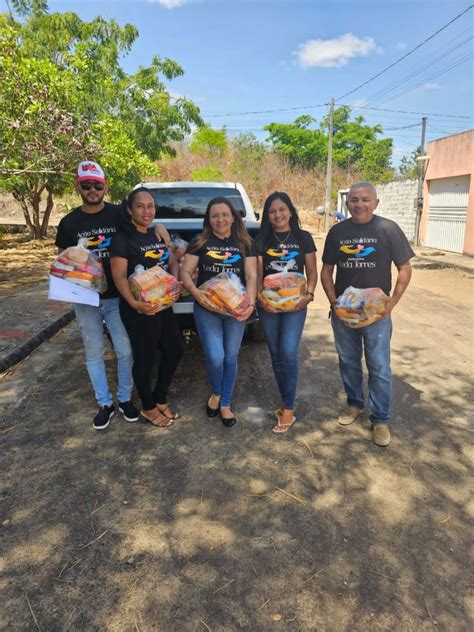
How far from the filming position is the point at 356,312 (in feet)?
9.80

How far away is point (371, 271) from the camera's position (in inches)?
119

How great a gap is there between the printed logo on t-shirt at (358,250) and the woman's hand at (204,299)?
3.29 ft

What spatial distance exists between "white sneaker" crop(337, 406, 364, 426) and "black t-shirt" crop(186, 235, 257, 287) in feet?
4.60

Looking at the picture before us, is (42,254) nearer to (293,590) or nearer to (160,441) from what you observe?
(160,441)

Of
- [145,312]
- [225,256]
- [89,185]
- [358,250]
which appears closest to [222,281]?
[225,256]

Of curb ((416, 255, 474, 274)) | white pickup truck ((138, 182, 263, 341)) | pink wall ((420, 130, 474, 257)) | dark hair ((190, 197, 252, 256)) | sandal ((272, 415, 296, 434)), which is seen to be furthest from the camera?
pink wall ((420, 130, 474, 257))

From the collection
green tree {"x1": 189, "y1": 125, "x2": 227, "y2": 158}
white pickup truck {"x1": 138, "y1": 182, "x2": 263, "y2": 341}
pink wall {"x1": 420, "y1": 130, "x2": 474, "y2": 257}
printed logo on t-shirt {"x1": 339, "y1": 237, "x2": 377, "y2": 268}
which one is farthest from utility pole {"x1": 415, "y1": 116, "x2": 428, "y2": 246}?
green tree {"x1": 189, "y1": 125, "x2": 227, "y2": 158}

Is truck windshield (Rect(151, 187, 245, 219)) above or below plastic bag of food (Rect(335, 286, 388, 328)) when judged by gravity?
above

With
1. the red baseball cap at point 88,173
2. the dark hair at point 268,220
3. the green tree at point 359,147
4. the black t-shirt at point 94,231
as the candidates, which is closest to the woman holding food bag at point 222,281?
the dark hair at point 268,220

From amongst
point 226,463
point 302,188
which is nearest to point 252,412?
point 226,463

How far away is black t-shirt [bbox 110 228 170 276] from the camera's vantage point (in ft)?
9.73

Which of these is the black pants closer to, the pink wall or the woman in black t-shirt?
the woman in black t-shirt

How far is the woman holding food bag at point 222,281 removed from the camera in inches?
121

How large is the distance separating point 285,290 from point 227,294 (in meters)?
0.43
